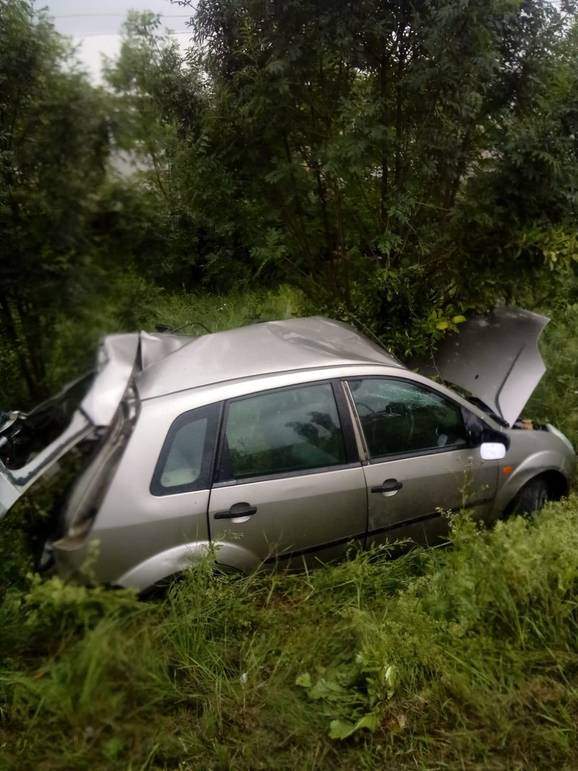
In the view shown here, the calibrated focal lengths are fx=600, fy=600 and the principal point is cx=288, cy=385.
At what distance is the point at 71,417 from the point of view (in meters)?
1.87

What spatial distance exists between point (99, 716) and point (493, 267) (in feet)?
11.7

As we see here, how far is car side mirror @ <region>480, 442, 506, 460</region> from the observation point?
336cm

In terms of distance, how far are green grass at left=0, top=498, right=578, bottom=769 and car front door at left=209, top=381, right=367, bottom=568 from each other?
189 millimetres

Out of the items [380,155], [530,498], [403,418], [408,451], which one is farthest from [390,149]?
[530,498]

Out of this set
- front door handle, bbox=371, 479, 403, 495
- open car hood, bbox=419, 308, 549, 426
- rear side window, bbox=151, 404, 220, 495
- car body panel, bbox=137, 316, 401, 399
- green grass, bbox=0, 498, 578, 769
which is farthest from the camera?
open car hood, bbox=419, 308, 549, 426

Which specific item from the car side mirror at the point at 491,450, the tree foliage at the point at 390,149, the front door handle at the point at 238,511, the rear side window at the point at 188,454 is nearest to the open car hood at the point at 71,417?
the rear side window at the point at 188,454

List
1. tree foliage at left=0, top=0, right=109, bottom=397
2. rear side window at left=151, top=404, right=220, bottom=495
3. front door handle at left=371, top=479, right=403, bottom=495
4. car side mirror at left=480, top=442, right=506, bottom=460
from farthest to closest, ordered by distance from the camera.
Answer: car side mirror at left=480, top=442, right=506, bottom=460
front door handle at left=371, top=479, right=403, bottom=495
rear side window at left=151, top=404, right=220, bottom=495
tree foliage at left=0, top=0, right=109, bottom=397

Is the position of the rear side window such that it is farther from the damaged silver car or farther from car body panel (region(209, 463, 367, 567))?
car body panel (region(209, 463, 367, 567))

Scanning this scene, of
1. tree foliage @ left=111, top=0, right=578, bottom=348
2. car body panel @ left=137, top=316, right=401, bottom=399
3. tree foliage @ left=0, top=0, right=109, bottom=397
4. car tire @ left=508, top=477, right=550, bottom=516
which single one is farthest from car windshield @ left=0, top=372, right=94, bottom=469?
car tire @ left=508, top=477, right=550, bottom=516

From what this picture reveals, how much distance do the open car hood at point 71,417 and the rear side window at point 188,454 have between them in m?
0.36

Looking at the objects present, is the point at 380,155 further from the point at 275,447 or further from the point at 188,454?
the point at 188,454

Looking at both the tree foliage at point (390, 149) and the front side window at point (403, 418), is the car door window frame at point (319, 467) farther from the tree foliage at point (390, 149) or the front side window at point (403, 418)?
the tree foliage at point (390, 149)

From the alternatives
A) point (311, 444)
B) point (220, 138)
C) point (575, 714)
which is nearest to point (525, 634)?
point (575, 714)

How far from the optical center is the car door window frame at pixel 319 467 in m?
2.57
